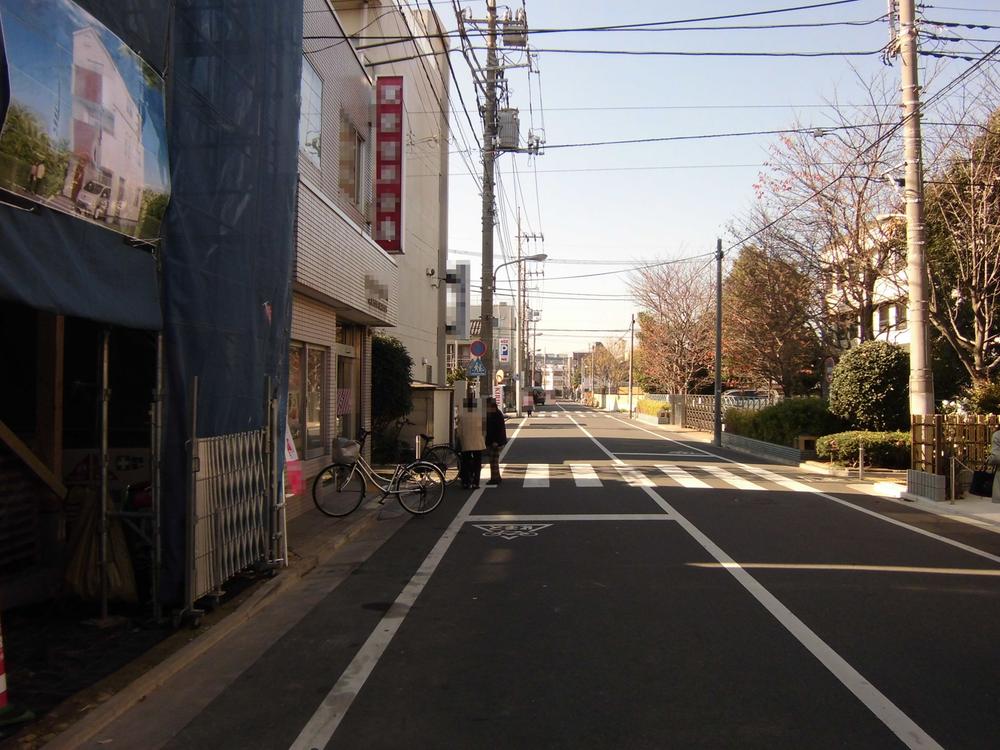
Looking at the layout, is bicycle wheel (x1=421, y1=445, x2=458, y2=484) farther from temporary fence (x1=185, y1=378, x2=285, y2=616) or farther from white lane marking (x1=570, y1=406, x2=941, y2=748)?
white lane marking (x1=570, y1=406, x2=941, y2=748)

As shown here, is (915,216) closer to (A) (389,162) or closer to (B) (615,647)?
(A) (389,162)

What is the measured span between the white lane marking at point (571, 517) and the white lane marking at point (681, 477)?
442 centimetres

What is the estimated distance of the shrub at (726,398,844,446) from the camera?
77.6ft

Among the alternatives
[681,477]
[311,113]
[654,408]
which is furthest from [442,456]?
[654,408]

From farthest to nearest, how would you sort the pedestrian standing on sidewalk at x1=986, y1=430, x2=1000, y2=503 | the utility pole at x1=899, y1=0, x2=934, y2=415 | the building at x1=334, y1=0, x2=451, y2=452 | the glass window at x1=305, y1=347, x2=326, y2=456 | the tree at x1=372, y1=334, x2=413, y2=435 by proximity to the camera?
the building at x1=334, y1=0, x2=451, y2=452
the tree at x1=372, y1=334, x2=413, y2=435
the utility pole at x1=899, y1=0, x2=934, y2=415
the glass window at x1=305, y1=347, x2=326, y2=456
the pedestrian standing on sidewalk at x1=986, y1=430, x2=1000, y2=503

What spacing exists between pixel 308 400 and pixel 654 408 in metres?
43.7

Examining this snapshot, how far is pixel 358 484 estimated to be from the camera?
1206cm

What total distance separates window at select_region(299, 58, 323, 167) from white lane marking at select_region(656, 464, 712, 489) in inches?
372

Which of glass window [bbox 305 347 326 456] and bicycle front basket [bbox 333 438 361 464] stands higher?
glass window [bbox 305 347 326 456]

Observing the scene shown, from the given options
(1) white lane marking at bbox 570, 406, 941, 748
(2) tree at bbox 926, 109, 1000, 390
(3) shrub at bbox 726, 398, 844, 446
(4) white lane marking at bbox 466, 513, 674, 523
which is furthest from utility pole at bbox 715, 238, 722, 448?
(1) white lane marking at bbox 570, 406, 941, 748

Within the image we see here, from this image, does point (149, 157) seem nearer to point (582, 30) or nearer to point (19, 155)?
point (19, 155)

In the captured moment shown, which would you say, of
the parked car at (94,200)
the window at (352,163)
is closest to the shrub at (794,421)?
the window at (352,163)

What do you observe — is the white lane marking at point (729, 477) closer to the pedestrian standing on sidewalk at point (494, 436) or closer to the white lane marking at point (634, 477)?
the white lane marking at point (634, 477)

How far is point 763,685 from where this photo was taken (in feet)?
16.6
